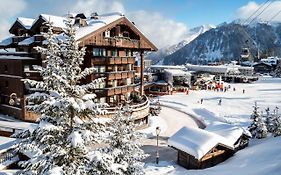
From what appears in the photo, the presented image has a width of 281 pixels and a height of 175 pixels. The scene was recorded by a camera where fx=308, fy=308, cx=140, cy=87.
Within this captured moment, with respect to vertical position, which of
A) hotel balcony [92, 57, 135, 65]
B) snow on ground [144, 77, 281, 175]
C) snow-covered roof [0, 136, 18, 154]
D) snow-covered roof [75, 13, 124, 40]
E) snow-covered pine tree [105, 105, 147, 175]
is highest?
snow-covered roof [75, 13, 124, 40]

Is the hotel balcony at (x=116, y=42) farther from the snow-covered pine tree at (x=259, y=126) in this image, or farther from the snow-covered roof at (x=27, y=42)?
the snow-covered pine tree at (x=259, y=126)

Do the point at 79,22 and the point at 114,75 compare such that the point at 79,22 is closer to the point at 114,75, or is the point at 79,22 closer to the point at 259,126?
the point at 114,75

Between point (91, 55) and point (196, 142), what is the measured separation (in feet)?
55.3

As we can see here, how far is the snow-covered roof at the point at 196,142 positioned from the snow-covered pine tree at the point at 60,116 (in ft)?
51.4

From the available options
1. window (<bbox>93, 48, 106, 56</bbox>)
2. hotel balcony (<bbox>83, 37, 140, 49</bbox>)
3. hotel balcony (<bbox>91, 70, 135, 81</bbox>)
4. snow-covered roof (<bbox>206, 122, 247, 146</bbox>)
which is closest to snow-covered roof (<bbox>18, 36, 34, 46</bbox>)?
window (<bbox>93, 48, 106, 56</bbox>)

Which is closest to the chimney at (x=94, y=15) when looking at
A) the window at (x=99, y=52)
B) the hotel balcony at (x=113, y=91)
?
the window at (x=99, y=52)

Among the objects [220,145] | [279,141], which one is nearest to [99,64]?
[220,145]

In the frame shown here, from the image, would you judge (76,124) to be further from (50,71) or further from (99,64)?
(99,64)

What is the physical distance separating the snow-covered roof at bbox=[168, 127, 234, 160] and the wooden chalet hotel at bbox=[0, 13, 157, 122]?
10093 mm

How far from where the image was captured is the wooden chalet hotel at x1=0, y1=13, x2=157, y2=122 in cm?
3497

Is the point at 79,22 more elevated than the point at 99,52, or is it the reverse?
the point at 79,22

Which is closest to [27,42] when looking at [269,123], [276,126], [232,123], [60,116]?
[60,116]

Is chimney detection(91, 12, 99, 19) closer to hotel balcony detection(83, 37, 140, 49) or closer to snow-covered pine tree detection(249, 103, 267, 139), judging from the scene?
hotel balcony detection(83, 37, 140, 49)

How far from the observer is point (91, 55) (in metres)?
36.1
